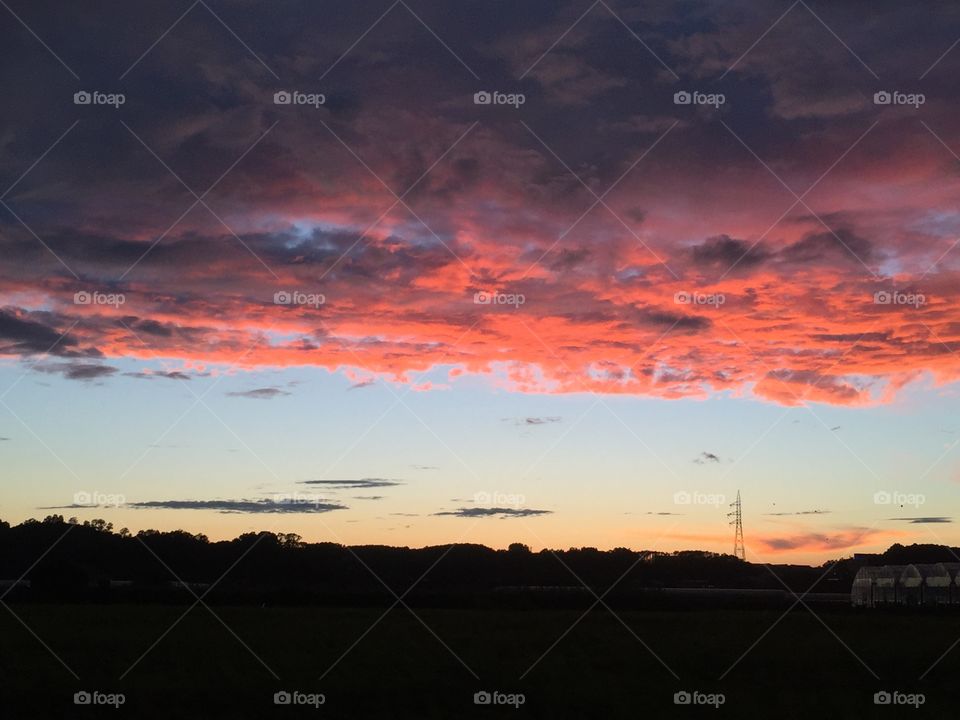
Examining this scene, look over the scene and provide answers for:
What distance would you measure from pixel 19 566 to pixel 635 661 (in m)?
65.8

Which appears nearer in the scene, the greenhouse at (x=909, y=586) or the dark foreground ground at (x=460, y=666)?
the dark foreground ground at (x=460, y=666)

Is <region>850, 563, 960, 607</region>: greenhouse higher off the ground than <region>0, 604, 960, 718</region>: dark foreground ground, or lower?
higher

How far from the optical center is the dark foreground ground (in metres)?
22.6

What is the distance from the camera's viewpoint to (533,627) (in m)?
42.3

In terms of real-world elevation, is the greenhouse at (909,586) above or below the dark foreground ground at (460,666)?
above

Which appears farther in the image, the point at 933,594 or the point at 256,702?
the point at 933,594

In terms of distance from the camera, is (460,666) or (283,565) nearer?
(460,666)

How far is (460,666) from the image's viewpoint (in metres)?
28.6

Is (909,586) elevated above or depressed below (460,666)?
above

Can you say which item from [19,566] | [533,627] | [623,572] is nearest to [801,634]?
[533,627]

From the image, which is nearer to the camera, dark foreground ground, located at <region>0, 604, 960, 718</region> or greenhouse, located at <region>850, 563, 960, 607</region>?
dark foreground ground, located at <region>0, 604, 960, 718</region>

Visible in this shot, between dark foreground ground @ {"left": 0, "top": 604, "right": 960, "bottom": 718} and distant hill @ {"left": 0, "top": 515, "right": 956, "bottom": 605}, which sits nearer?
dark foreground ground @ {"left": 0, "top": 604, "right": 960, "bottom": 718}

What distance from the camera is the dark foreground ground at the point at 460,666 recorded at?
2264 cm

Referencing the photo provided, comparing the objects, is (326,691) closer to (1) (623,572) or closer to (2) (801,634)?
(2) (801,634)
